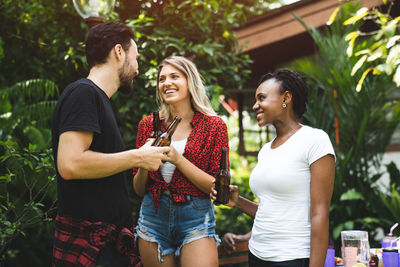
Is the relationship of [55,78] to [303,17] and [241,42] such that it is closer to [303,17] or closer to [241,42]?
[241,42]

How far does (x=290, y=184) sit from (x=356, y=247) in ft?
2.79

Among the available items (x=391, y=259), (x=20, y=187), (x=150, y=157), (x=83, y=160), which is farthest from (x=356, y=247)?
(x=20, y=187)

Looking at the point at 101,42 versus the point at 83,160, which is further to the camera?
the point at 101,42

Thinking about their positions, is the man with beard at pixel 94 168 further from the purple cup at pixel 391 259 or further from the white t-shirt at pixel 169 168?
the purple cup at pixel 391 259

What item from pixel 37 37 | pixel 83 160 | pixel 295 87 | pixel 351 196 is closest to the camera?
pixel 83 160

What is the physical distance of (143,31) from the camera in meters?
5.97

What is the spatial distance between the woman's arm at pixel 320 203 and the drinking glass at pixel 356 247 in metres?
Result: 0.70

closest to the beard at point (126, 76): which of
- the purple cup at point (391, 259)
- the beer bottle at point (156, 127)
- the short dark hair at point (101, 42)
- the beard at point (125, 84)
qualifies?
the beard at point (125, 84)

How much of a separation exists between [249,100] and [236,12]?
16.3ft

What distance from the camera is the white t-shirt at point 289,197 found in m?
2.24

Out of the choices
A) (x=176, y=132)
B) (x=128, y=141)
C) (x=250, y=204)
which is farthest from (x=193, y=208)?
(x=128, y=141)

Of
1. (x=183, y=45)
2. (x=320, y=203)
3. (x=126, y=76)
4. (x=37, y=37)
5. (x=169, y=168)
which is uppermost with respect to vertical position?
(x=37, y=37)

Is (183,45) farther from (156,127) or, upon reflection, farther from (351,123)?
(156,127)

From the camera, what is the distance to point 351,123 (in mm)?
6219
